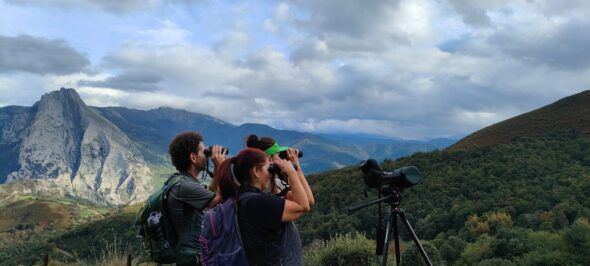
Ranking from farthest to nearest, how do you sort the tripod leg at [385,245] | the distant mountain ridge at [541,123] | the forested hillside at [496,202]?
the distant mountain ridge at [541,123], the forested hillside at [496,202], the tripod leg at [385,245]

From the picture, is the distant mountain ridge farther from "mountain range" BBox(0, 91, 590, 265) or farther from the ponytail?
the ponytail

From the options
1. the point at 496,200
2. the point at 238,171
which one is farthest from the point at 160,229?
the point at 496,200

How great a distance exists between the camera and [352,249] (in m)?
7.29

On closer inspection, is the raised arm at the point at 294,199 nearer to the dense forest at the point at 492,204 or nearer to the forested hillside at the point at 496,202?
the dense forest at the point at 492,204

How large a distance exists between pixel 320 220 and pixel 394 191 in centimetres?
2893

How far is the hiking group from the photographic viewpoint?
286cm

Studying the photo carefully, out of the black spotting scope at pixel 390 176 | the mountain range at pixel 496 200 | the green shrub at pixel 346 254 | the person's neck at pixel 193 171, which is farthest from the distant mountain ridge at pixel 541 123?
the person's neck at pixel 193 171

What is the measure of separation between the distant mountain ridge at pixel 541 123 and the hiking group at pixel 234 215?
41.5m

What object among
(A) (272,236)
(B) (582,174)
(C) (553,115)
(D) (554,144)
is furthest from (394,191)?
(C) (553,115)

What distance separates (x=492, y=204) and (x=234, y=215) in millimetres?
25683

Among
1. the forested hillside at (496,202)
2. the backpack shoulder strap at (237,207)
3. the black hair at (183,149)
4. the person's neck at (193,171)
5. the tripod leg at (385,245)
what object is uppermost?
the black hair at (183,149)

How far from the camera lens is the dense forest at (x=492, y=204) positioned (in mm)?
9023

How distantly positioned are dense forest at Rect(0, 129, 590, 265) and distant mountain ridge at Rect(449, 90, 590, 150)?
2.17m

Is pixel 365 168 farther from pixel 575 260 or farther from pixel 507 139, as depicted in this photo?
pixel 507 139
